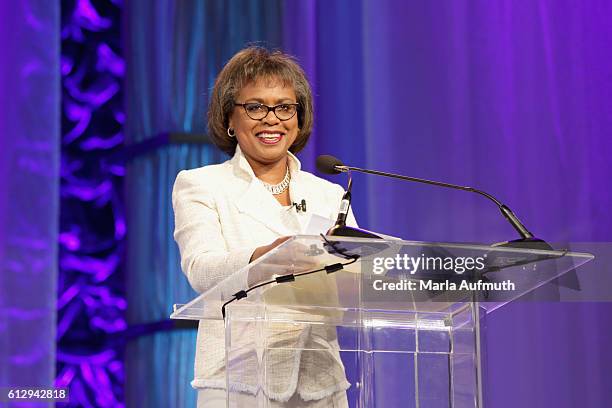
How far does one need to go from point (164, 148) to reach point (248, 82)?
1767 millimetres

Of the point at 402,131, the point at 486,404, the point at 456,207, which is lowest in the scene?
the point at 486,404

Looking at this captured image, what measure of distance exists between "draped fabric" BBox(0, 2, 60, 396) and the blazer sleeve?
1835 millimetres

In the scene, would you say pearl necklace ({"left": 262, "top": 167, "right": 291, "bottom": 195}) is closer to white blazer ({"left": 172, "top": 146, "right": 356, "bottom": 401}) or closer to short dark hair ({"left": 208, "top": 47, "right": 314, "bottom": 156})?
white blazer ({"left": 172, "top": 146, "right": 356, "bottom": 401})

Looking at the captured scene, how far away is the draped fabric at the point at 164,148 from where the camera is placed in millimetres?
4270

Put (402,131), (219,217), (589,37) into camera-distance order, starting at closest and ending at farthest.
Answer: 1. (219,217)
2. (589,37)
3. (402,131)

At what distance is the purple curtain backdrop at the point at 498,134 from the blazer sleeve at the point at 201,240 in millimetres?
1471

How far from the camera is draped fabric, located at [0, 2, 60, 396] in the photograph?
412cm

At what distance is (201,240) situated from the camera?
235 cm

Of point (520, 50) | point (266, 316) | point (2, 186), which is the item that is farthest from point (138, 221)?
point (266, 316)

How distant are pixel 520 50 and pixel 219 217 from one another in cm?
172

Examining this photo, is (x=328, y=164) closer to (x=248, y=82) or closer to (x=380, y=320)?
(x=380, y=320)

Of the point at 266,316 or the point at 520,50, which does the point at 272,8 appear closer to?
the point at 520,50

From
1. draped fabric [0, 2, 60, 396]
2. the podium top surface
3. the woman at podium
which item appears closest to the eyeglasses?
the woman at podium

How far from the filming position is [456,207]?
392 centimetres
